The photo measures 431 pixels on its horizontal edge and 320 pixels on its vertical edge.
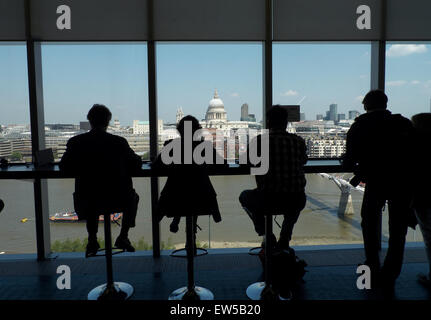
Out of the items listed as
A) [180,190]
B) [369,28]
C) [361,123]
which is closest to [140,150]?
[180,190]

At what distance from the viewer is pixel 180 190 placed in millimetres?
2039

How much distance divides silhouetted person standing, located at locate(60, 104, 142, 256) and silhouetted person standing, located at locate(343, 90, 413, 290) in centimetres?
162

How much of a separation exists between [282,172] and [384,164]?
77 centimetres

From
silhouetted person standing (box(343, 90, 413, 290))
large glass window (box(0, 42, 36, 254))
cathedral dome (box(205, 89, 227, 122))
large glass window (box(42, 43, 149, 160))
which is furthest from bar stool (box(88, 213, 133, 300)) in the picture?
silhouetted person standing (box(343, 90, 413, 290))

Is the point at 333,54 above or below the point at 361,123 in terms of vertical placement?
above

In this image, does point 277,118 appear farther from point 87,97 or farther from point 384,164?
point 87,97

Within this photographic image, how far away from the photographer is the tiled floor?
2.46 meters


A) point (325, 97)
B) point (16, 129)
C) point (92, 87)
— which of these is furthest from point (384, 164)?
point (16, 129)

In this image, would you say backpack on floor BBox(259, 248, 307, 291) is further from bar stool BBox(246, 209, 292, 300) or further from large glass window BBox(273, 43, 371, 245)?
large glass window BBox(273, 43, 371, 245)

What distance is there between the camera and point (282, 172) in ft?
6.91

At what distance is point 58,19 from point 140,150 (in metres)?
1.50

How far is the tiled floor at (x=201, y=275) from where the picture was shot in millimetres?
2465

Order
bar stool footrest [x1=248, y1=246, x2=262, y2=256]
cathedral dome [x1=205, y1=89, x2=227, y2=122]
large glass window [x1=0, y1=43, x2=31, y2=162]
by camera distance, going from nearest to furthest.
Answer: bar stool footrest [x1=248, y1=246, x2=262, y2=256]
large glass window [x1=0, y1=43, x2=31, y2=162]
cathedral dome [x1=205, y1=89, x2=227, y2=122]
